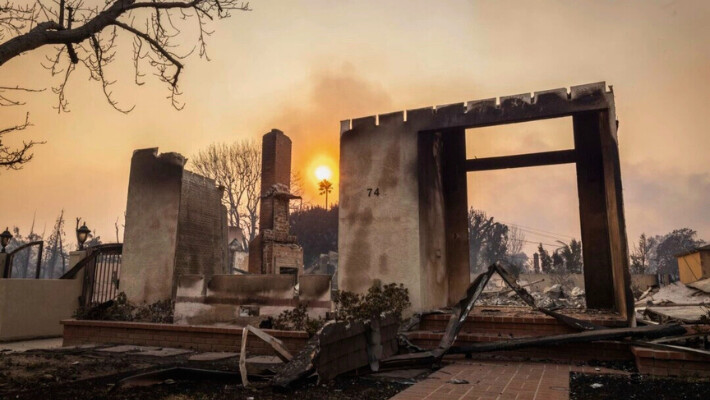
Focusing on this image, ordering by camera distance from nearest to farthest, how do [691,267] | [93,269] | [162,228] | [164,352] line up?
1. [164,352]
2. [162,228]
3. [93,269]
4. [691,267]

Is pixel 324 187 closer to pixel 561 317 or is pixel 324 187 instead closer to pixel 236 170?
pixel 236 170

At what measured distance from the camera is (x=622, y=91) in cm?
831

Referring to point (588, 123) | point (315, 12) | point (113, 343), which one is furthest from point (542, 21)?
point (113, 343)

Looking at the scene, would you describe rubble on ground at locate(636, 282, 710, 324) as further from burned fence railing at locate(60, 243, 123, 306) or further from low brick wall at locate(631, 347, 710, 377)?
burned fence railing at locate(60, 243, 123, 306)

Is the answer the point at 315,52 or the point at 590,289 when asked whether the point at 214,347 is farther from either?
the point at 315,52

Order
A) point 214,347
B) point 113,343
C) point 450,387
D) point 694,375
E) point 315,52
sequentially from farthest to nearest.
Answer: point 315,52 < point 113,343 < point 214,347 < point 694,375 < point 450,387

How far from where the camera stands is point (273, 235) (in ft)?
60.3

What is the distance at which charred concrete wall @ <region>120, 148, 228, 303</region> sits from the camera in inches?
378

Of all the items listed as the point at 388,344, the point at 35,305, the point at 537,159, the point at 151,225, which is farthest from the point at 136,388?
the point at 35,305

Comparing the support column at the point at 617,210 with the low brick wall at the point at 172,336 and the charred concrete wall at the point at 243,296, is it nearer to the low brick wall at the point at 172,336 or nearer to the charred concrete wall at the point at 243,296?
the charred concrete wall at the point at 243,296

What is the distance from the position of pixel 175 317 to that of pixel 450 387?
6114mm

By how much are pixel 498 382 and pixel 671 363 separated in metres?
2.05

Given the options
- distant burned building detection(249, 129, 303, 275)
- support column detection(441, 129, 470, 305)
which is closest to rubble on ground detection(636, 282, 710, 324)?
support column detection(441, 129, 470, 305)

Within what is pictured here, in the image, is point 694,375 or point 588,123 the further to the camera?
point 588,123
